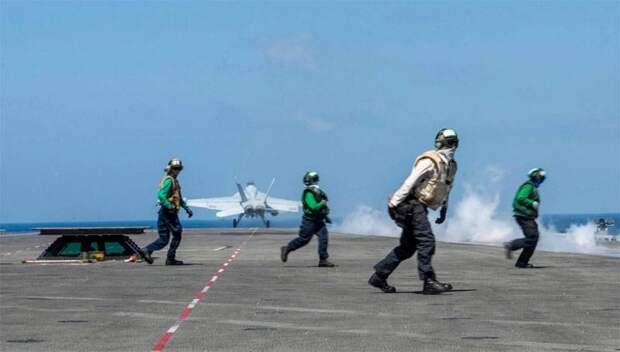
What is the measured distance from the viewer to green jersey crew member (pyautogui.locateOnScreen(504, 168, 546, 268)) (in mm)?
23391

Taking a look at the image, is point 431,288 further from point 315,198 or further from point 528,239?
point 315,198

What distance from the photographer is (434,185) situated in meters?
16.3

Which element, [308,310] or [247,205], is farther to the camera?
[247,205]

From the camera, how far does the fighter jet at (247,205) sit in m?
113

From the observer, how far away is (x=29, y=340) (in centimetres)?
1138

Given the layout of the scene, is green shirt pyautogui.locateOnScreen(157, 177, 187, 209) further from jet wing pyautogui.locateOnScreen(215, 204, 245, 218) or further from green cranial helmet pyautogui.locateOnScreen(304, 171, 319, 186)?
jet wing pyautogui.locateOnScreen(215, 204, 245, 218)

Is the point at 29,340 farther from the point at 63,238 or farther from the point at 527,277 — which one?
the point at 63,238

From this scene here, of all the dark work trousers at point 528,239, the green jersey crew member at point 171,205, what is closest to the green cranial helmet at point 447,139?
the dark work trousers at point 528,239

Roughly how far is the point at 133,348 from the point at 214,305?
4462 millimetres

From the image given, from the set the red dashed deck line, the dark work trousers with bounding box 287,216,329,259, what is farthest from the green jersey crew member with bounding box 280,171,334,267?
the red dashed deck line

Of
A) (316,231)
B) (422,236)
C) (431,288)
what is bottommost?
(431,288)

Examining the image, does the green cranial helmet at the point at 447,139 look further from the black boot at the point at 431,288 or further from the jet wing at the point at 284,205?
the jet wing at the point at 284,205

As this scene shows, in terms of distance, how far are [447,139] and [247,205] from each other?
96623mm

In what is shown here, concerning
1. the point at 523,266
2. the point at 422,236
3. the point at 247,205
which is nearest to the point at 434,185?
the point at 422,236
